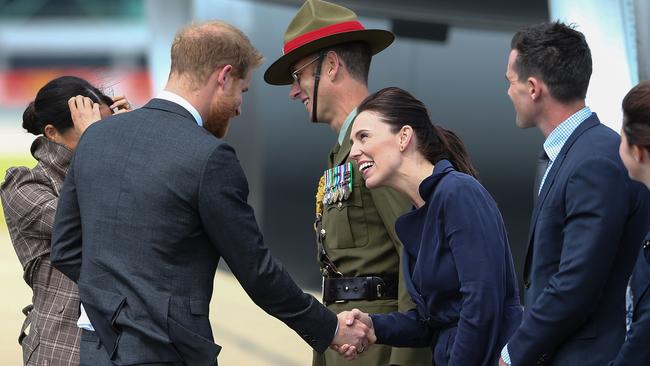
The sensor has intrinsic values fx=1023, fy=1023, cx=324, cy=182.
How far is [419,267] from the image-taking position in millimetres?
2354

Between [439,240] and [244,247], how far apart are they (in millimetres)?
445

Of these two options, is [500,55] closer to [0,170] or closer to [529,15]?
[529,15]

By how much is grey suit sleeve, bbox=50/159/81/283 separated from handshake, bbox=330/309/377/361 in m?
0.64

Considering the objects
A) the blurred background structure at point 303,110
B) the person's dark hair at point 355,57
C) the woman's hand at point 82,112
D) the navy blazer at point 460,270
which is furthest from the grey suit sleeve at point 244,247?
the blurred background structure at point 303,110

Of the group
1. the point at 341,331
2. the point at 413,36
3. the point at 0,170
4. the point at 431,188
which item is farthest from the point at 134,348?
the point at 0,170

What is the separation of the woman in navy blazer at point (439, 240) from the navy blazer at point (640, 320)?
0.39 meters

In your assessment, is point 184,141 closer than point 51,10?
Yes

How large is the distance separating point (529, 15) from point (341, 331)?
5010 mm

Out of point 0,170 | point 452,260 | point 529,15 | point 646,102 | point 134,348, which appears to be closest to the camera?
point 646,102

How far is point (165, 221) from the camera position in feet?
6.82

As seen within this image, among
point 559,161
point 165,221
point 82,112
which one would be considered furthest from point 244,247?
point 82,112

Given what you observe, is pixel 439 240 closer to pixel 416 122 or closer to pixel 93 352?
pixel 416 122

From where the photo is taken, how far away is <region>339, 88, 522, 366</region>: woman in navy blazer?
2205mm

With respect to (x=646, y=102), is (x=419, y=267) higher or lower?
lower
